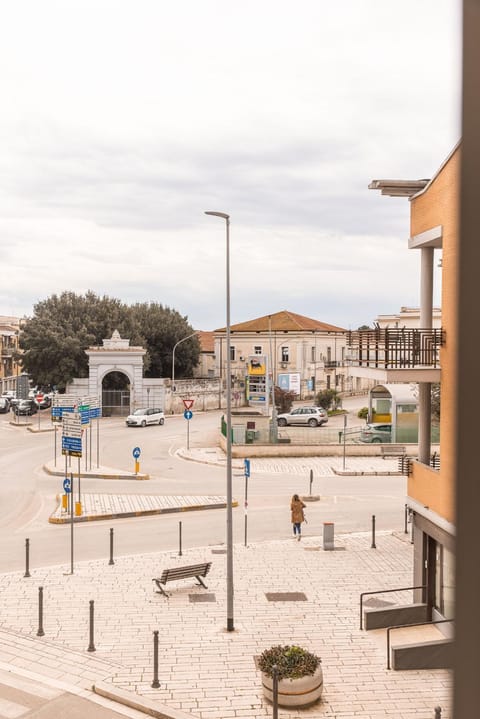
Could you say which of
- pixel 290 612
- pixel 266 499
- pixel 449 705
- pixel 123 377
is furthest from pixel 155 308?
pixel 449 705

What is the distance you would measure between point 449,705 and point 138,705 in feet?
33.0

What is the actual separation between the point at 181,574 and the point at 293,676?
5.09 metres

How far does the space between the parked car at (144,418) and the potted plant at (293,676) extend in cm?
3785

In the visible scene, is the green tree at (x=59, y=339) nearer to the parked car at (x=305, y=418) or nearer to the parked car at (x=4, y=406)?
the parked car at (x=4, y=406)

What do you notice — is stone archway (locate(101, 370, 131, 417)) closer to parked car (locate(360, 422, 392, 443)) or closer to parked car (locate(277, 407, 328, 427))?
parked car (locate(277, 407, 328, 427))

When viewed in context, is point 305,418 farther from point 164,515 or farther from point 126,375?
point 164,515

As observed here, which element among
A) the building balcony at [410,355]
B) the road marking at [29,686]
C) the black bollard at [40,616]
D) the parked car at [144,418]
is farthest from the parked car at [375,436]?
the road marking at [29,686]

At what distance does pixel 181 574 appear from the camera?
1512 cm

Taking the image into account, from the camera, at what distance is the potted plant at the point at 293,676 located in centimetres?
1037

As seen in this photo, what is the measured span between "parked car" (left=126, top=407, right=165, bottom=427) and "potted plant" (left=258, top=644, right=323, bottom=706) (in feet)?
124

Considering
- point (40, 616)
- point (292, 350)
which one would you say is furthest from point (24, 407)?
point (40, 616)

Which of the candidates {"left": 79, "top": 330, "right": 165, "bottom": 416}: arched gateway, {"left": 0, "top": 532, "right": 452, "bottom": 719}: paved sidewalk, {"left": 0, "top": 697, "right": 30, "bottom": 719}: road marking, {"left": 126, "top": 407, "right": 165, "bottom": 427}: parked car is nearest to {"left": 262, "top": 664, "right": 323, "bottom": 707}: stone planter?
{"left": 0, "top": 532, "right": 452, "bottom": 719}: paved sidewalk

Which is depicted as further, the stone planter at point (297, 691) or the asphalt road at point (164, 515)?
the asphalt road at point (164, 515)

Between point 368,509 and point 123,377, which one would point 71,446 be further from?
point 123,377
